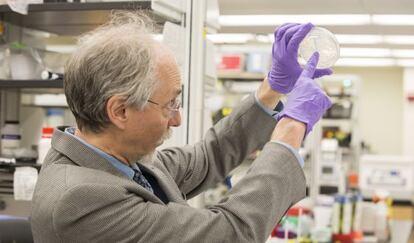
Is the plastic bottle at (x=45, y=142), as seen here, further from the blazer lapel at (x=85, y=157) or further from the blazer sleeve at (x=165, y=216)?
the blazer sleeve at (x=165, y=216)

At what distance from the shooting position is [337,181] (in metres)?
5.49

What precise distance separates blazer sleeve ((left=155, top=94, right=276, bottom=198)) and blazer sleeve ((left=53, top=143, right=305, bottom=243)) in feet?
1.29

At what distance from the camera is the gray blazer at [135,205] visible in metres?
1.05

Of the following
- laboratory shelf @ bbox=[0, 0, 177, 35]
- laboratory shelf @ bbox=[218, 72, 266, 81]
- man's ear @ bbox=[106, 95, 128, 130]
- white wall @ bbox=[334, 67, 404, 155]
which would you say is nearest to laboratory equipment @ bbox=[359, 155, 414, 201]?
laboratory shelf @ bbox=[218, 72, 266, 81]

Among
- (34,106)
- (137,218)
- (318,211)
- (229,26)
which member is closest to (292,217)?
(318,211)

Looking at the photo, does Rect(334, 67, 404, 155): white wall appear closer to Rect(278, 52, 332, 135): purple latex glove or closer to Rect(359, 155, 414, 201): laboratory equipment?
Rect(359, 155, 414, 201): laboratory equipment

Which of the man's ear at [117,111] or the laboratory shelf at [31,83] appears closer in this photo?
the man's ear at [117,111]

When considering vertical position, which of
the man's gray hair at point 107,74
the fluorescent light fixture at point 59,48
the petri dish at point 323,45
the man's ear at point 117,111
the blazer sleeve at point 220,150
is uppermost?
the fluorescent light fixture at point 59,48

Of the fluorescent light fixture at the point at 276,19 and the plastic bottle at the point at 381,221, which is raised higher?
the fluorescent light fixture at the point at 276,19

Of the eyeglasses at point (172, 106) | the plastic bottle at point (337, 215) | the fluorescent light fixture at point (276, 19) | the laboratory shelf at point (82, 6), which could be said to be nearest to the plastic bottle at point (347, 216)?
the plastic bottle at point (337, 215)

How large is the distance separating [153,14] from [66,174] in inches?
37.3

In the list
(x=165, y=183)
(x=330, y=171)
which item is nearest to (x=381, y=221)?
(x=330, y=171)

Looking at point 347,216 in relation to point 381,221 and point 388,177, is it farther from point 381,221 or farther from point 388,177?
point 388,177

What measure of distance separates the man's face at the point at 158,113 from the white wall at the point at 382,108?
413 inches
